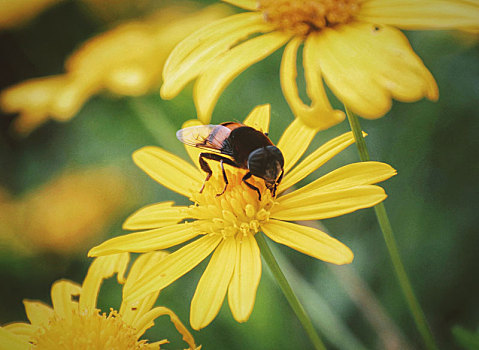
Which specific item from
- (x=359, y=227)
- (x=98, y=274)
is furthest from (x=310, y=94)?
(x=359, y=227)

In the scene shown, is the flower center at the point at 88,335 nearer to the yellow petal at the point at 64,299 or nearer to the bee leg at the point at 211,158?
the yellow petal at the point at 64,299

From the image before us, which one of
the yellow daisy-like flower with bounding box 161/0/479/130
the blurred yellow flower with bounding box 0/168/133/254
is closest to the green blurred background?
the blurred yellow flower with bounding box 0/168/133/254

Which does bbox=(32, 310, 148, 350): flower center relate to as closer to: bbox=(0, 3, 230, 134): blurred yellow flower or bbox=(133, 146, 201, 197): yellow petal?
bbox=(133, 146, 201, 197): yellow petal

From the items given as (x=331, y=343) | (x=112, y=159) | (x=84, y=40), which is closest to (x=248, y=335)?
(x=331, y=343)

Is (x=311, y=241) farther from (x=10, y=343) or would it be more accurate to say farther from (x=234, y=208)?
(x=10, y=343)

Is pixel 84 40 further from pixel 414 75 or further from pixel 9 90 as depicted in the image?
pixel 414 75
